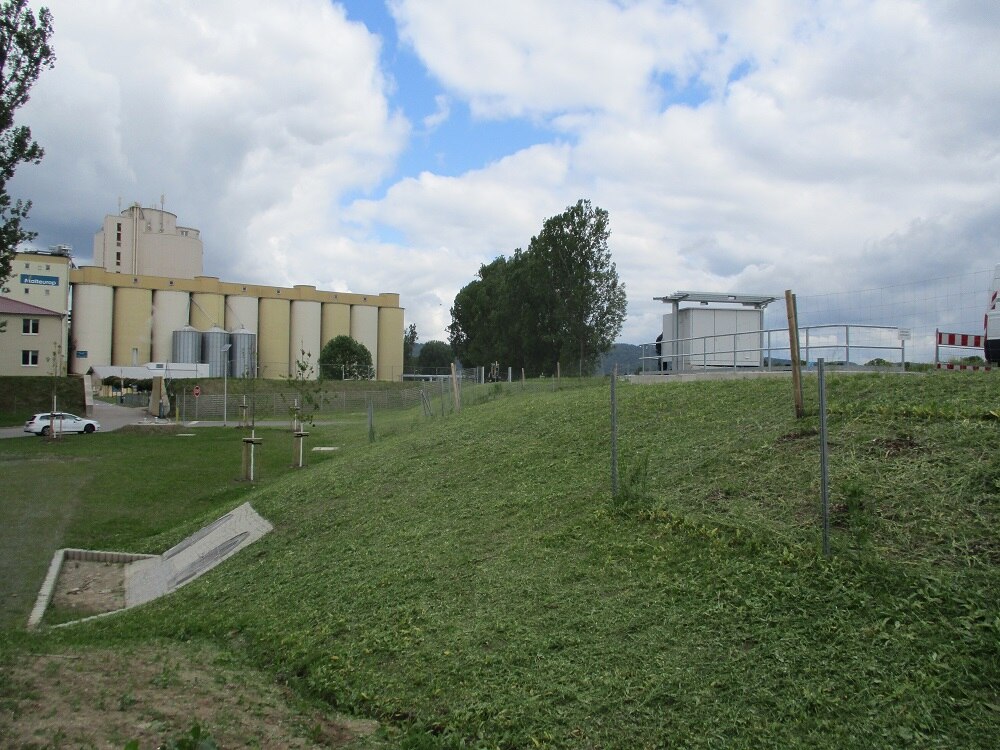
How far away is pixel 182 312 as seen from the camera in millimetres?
80438

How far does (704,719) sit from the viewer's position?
4.31 m

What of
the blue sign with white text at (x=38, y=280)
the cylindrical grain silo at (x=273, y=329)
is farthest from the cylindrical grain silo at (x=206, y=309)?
the blue sign with white text at (x=38, y=280)

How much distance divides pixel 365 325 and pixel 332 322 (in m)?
4.00

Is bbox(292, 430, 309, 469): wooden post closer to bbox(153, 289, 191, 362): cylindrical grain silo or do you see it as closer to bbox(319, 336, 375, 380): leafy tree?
bbox(319, 336, 375, 380): leafy tree

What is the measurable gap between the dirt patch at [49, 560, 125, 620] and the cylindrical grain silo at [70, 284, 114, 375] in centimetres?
7111

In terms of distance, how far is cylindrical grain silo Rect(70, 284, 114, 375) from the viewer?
74500 mm

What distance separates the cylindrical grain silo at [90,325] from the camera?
74.5m

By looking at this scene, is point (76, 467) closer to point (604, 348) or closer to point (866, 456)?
point (866, 456)

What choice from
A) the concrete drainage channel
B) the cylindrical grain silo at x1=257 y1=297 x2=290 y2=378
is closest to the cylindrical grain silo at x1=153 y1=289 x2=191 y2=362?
the cylindrical grain silo at x1=257 y1=297 x2=290 y2=378

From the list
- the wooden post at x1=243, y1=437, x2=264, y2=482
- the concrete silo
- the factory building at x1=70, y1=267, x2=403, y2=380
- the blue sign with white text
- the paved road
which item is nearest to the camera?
the wooden post at x1=243, y1=437, x2=264, y2=482

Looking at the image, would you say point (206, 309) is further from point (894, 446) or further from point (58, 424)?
point (894, 446)

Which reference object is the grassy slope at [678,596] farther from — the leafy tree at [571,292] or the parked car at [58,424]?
the leafy tree at [571,292]

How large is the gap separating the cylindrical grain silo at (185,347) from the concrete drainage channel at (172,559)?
69.7m

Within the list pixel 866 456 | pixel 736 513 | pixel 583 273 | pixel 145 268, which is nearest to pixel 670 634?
pixel 736 513
